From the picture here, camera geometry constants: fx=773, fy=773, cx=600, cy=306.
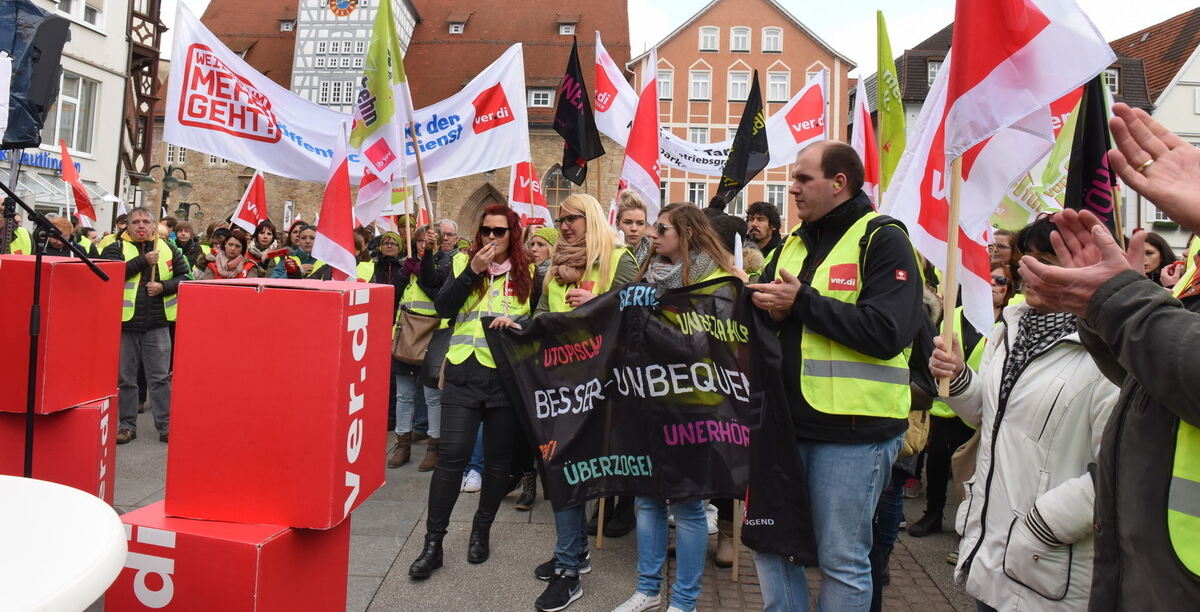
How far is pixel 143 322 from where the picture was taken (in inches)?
272

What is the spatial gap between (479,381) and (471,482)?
1.87 m

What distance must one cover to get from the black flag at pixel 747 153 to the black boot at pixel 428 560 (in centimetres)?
405

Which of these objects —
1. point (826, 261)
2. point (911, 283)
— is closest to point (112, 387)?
point (826, 261)

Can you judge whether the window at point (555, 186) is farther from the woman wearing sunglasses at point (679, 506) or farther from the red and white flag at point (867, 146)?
the woman wearing sunglasses at point (679, 506)

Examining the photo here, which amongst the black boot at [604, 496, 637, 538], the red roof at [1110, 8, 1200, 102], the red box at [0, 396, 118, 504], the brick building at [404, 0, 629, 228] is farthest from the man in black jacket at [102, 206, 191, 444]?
the red roof at [1110, 8, 1200, 102]

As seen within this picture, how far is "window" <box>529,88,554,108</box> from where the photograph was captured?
36344 mm

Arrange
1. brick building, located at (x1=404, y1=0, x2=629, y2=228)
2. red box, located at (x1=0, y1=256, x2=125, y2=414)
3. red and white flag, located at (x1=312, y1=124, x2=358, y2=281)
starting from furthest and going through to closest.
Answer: brick building, located at (x1=404, y1=0, x2=629, y2=228)
red and white flag, located at (x1=312, y1=124, x2=358, y2=281)
red box, located at (x1=0, y1=256, x2=125, y2=414)

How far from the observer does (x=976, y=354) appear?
3982 millimetres

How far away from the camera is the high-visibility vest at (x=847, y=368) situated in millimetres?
2686

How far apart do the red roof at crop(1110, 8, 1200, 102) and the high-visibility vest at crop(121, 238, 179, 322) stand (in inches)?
1458

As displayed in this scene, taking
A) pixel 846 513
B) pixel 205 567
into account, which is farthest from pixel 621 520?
pixel 205 567

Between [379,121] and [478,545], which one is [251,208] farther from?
[478,545]

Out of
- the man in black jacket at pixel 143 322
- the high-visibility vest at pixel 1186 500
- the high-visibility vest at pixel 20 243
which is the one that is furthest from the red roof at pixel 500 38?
the high-visibility vest at pixel 1186 500

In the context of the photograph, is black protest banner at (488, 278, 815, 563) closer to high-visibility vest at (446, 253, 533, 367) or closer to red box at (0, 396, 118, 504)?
high-visibility vest at (446, 253, 533, 367)
